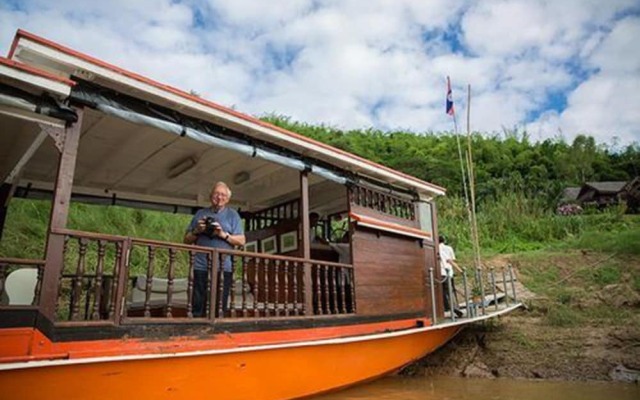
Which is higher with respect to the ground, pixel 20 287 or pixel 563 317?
pixel 20 287

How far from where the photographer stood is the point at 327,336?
469cm

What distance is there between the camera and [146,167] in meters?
5.41

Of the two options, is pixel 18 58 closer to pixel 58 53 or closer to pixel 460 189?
pixel 58 53

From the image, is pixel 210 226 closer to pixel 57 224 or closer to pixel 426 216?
pixel 57 224

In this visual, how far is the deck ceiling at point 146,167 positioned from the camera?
435cm

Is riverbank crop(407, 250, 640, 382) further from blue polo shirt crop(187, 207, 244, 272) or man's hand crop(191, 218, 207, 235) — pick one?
man's hand crop(191, 218, 207, 235)

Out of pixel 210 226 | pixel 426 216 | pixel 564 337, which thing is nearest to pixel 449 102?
pixel 426 216

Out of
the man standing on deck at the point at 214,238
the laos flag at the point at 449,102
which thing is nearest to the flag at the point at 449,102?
the laos flag at the point at 449,102

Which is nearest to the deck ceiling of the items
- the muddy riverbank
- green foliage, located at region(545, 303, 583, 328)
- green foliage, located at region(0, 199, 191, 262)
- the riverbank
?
the muddy riverbank

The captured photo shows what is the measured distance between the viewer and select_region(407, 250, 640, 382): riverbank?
614 cm

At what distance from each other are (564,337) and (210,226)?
5.84 metres

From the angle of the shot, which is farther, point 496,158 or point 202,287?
point 496,158

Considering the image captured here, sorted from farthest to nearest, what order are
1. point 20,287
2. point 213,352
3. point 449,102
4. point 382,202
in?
point 449,102 → point 382,202 → point 20,287 → point 213,352

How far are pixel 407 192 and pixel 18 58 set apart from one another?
5065 millimetres
